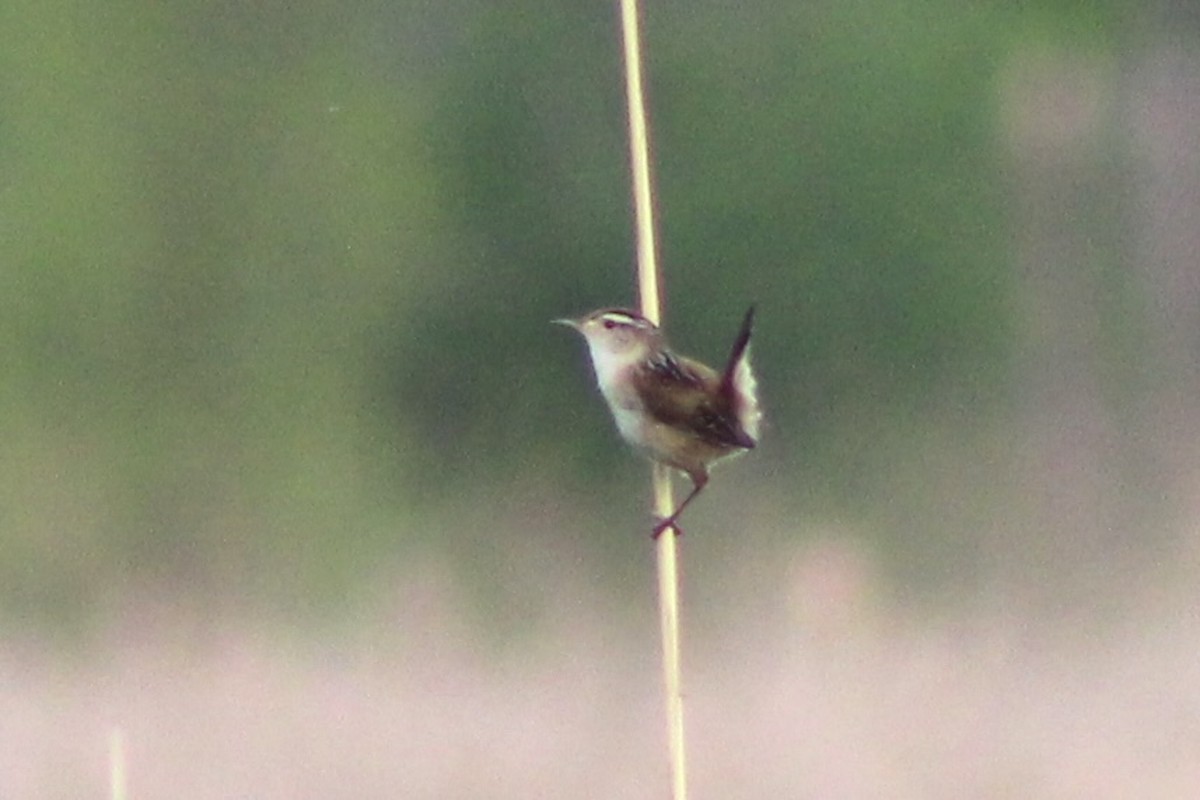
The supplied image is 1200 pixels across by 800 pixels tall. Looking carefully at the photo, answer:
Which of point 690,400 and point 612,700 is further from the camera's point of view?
point 612,700

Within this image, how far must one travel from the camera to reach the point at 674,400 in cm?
206

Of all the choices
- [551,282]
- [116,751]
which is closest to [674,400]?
[116,751]

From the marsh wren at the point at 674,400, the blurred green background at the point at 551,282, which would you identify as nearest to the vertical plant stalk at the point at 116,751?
the blurred green background at the point at 551,282

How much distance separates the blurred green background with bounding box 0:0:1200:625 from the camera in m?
4.27

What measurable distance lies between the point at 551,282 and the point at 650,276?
282cm

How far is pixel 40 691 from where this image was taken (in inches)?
158

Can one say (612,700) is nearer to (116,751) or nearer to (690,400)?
(116,751)

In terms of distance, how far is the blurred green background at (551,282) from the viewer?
14.0 feet

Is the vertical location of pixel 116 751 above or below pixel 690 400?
below

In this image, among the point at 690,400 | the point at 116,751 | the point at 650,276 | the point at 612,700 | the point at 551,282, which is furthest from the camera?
the point at 551,282

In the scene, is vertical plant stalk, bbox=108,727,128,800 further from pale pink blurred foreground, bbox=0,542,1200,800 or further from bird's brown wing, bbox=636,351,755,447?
bird's brown wing, bbox=636,351,755,447

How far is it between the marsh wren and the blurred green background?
1997 millimetres

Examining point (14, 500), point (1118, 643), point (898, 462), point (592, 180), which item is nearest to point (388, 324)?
point (592, 180)

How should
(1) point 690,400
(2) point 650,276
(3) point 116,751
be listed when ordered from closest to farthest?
(2) point 650,276 < (1) point 690,400 < (3) point 116,751
